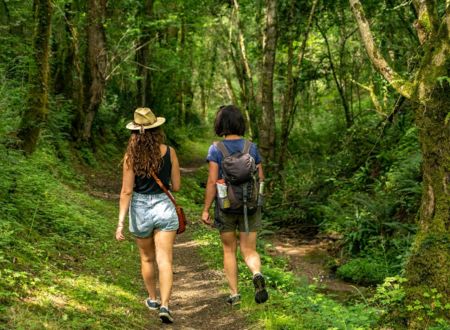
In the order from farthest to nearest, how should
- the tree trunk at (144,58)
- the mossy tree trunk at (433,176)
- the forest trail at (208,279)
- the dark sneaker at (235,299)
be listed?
the tree trunk at (144,58) < the dark sneaker at (235,299) < the forest trail at (208,279) < the mossy tree trunk at (433,176)

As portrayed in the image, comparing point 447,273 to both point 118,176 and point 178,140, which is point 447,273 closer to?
point 118,176

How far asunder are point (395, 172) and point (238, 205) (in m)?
8.56

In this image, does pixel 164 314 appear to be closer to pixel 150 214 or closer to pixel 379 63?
pixel 150 214

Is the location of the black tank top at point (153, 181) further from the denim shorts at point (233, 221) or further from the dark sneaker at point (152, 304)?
the dark sneaker at point (152, 304)

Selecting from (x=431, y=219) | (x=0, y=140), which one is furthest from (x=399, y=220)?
(x=0, y=140)

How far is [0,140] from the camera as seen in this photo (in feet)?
25.6

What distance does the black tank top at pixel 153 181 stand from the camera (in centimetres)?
607

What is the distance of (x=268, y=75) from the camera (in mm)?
15883

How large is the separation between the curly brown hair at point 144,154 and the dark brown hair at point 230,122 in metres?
0.78

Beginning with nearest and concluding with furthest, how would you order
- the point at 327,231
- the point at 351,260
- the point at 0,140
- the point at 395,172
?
the point at 0,140 < the point at 351,260 < the point at 395,172 < the point at 327,231

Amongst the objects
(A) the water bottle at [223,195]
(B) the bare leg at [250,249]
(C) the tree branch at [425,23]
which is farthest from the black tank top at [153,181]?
(C) the tree branch at [425,23]

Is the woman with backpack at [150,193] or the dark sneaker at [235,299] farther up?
the woman with backpack at [150,193]

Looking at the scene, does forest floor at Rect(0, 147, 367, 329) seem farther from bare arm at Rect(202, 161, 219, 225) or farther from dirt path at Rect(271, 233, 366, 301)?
bare arm at Rect(202, 161, 219, 225)

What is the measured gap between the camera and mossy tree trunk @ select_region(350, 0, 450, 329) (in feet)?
18.9
